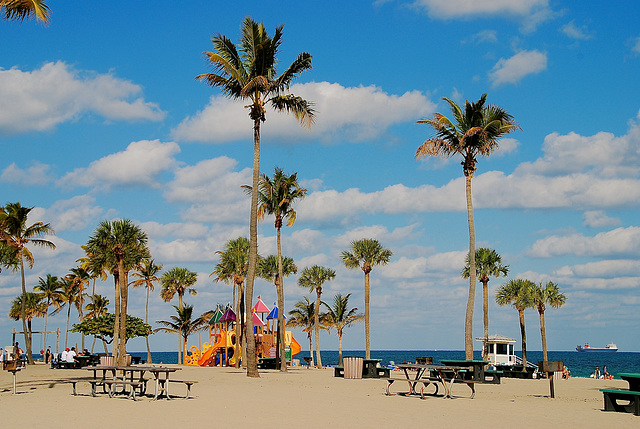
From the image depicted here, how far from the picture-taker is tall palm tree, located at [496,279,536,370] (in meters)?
60.2

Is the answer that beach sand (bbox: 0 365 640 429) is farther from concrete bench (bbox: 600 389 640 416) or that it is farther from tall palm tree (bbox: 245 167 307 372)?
tall palm tree (bbox: 245 167 307 372)

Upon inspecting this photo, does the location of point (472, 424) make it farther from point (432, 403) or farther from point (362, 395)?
point (362, 395)

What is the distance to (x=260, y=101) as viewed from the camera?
28.3 m

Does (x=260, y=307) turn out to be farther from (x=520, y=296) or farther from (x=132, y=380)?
(x=132, y=380)

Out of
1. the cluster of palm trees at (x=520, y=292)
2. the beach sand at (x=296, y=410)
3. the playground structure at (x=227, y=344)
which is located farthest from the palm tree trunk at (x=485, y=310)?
the beach sand at (x=296, y=410)

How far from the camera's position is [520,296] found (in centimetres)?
6072

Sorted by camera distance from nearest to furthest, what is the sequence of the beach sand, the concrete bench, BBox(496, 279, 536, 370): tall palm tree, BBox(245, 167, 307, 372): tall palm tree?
1. the beach sand
2. the concrete bench
3. BBox(245, 167, 307, 372): tall palm tree
4. BBox(496, 279, 536, 370): tall palm tree

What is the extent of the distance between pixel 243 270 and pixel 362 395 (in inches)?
1226

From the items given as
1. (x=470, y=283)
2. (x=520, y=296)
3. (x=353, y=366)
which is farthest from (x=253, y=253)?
(x=520, y=296)

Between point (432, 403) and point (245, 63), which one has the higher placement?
point (245, 63)

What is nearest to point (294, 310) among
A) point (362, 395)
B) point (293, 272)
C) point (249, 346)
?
point (293, 272)

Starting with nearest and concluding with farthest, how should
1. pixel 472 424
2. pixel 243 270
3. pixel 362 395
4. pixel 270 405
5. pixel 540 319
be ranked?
pixel 472 424
pixel 270 405
pixel 362 395
pixel 243 270
pixel 540 319

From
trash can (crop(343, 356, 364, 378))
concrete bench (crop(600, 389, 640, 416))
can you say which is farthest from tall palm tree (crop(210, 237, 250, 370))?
concrete bench (crop(600, 389, 640, 416))

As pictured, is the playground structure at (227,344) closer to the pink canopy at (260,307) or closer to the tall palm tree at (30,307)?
the pink canopy at (260,307)
